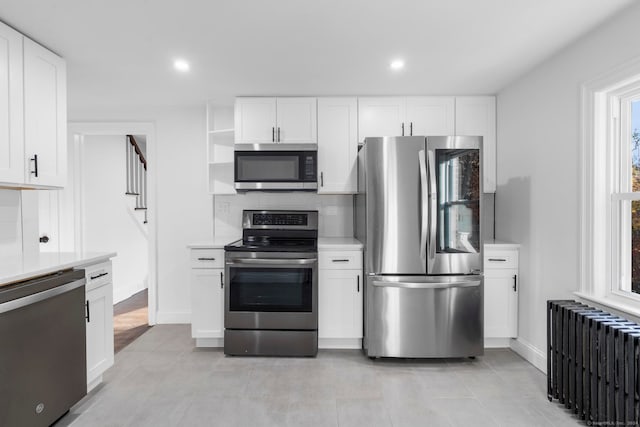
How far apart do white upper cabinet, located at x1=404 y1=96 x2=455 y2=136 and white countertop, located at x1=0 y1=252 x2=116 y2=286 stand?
2.73 metres

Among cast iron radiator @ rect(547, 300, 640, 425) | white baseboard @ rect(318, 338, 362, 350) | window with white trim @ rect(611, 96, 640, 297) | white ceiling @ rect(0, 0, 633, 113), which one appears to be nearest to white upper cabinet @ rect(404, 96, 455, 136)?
white ceiling @ rect(0, 0, 633, 113)

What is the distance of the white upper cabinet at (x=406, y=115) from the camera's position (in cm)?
354

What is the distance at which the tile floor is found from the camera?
7.11 ft

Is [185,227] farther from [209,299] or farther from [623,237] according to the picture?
[623,237]

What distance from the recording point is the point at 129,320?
410 cm

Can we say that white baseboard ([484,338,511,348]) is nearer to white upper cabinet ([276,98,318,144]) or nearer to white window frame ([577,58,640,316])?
white window frame ([577,58,640,316])

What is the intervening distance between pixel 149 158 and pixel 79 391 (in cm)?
247

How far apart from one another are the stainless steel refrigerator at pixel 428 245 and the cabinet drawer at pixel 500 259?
0.89ft

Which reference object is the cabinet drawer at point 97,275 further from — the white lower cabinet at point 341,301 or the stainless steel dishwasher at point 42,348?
the white lower cabinet at point 341,301

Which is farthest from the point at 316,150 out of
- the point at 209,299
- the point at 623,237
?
the point at 623,237

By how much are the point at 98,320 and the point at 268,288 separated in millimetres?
1207

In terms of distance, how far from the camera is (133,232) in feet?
17.4

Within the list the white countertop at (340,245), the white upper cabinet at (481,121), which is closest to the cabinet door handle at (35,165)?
the white countertop at (340,245)

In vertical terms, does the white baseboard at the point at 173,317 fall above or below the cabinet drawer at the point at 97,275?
below
